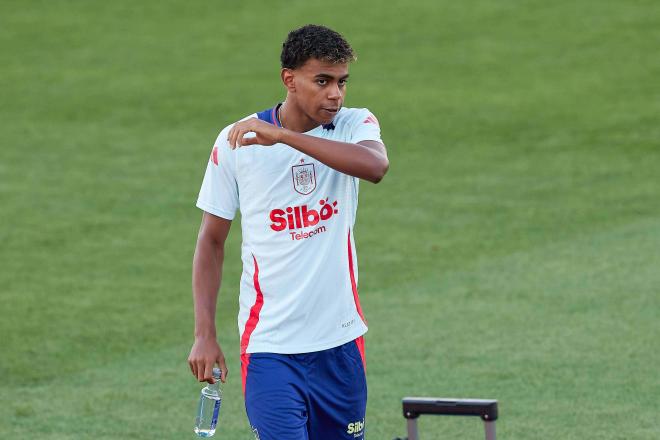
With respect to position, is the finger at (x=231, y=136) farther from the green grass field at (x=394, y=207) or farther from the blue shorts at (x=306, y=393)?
the green grass field at (x=394, y=207)

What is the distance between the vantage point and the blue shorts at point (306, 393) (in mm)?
5082

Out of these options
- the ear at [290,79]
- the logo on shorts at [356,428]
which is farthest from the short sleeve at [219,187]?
the logo on shorts at [356,428]

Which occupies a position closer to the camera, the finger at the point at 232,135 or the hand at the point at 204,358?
the finger at the point at 232,135

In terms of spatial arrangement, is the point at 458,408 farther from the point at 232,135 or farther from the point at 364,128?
the point at 232,135

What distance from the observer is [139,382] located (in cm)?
902

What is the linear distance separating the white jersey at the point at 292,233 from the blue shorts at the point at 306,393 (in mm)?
52

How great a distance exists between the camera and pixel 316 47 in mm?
5055

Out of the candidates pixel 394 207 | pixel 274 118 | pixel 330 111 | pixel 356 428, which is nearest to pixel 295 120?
pixel 274 118

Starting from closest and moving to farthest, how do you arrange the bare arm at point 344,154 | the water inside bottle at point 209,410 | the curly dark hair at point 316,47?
the bare arm at point 344,154 → the curly dark hair at point 316,47 → the water inside bottle at point 209,410

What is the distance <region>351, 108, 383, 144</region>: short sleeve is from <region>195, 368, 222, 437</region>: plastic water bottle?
1.18 m

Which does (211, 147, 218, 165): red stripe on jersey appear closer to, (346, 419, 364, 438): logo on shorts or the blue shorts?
the blue shorts

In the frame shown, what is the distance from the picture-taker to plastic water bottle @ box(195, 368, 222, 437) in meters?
5.40

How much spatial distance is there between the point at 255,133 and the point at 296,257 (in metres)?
0.57

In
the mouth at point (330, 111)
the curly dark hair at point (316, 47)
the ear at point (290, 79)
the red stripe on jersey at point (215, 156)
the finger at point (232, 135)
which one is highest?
the curly dark hair at point (316, 47)
